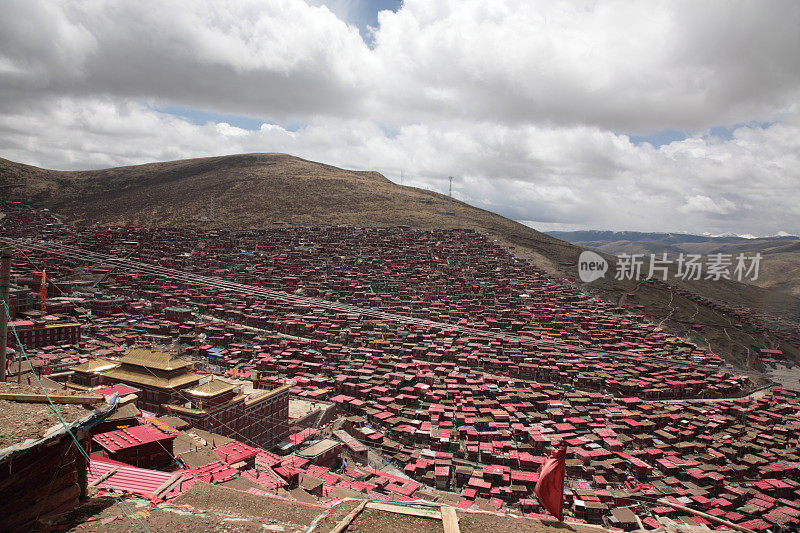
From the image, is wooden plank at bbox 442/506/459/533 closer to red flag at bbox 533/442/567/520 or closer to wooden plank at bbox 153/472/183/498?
red flag at bbox 533/442/567/520

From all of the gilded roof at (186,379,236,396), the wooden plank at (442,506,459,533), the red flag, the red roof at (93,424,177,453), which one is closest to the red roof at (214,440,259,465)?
the red roof at (93,424,177,453)

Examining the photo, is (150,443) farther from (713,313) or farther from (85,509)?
(713,313)

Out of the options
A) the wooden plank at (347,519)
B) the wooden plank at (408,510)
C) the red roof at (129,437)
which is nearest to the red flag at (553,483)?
the wooden plank at (408,510)

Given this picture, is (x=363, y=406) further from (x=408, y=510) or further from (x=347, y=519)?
(x=347, y=519)

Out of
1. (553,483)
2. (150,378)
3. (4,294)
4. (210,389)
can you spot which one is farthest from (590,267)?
(4,294)

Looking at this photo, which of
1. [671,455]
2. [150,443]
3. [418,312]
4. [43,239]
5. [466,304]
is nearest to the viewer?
[150,443]

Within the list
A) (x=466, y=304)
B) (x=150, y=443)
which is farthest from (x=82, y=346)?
(x=466, y=304)

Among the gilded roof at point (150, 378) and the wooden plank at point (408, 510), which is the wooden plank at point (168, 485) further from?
the gilded roof at point (150, 378)
